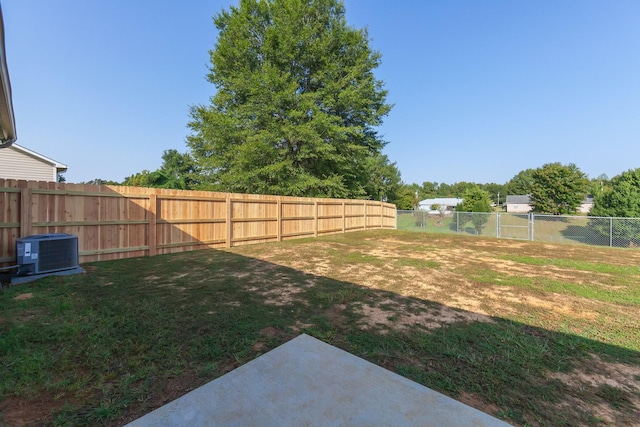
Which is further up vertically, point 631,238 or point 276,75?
point 276,75

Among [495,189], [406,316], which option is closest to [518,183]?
[495,189]

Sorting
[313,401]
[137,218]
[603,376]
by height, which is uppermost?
[137,218]

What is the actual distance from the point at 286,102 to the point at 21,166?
13.1 m

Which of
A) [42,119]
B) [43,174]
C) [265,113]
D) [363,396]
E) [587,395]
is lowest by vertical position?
[587,395]

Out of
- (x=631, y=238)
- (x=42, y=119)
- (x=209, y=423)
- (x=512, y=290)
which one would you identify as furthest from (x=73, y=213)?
(x=631, y=238)

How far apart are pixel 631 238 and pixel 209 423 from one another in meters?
15.4

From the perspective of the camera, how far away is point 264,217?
957 cm

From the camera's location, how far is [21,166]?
40.5ft

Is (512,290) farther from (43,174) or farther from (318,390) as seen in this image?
(43,174)

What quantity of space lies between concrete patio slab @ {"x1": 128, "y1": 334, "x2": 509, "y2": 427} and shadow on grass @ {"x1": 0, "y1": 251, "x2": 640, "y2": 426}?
0.28m

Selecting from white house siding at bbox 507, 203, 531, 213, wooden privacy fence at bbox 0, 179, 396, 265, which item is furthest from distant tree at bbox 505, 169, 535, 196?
wooden privacy fence at bbox 0, 179, 396, 265

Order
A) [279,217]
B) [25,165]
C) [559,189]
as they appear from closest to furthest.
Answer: [279,217]
[25,165]
[559,189]

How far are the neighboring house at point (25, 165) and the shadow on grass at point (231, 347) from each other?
13.1 meters

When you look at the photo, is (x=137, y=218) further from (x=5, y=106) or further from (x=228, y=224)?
(x=5, y=106)
